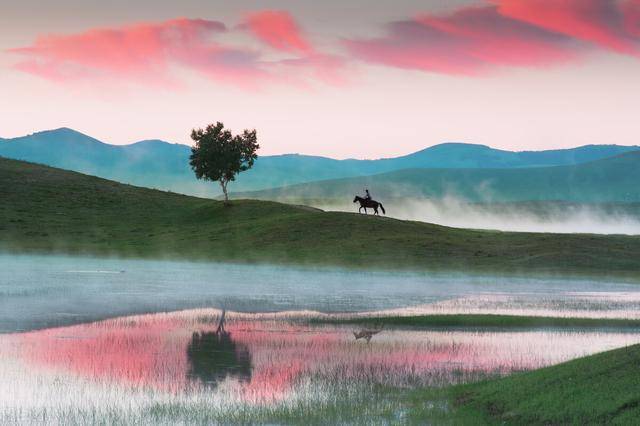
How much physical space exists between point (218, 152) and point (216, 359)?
89272 mm

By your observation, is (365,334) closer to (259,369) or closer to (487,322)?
(487,322)

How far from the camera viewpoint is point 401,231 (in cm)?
9288

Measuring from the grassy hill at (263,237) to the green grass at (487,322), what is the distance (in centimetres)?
3211

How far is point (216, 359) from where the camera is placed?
28344mm

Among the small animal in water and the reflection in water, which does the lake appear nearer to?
the reflection in water

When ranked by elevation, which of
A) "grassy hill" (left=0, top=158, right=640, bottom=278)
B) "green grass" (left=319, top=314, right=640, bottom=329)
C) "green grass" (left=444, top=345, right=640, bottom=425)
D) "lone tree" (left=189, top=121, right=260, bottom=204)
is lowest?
"green grass" (left=319, top=314, right=640, bottom=329)

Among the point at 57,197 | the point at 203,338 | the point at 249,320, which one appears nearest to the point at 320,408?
the point at 203,338

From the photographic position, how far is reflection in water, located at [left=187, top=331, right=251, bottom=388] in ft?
83.4

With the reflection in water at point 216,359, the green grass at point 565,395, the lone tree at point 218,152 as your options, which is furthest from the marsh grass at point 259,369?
the lone tree at point 218,152

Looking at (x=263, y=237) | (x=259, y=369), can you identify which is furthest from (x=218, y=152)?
(x=259, y=369)

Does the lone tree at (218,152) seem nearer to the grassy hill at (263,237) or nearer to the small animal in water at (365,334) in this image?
the grassy hill at (263,237)

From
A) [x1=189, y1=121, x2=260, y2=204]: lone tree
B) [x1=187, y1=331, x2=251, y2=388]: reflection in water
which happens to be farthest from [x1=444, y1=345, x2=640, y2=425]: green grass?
[x1=189, y1=121, x2=260, y2=204]: lone tree

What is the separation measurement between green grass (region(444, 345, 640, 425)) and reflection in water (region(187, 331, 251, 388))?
5890mm

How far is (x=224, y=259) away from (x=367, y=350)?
51143 millimetres
